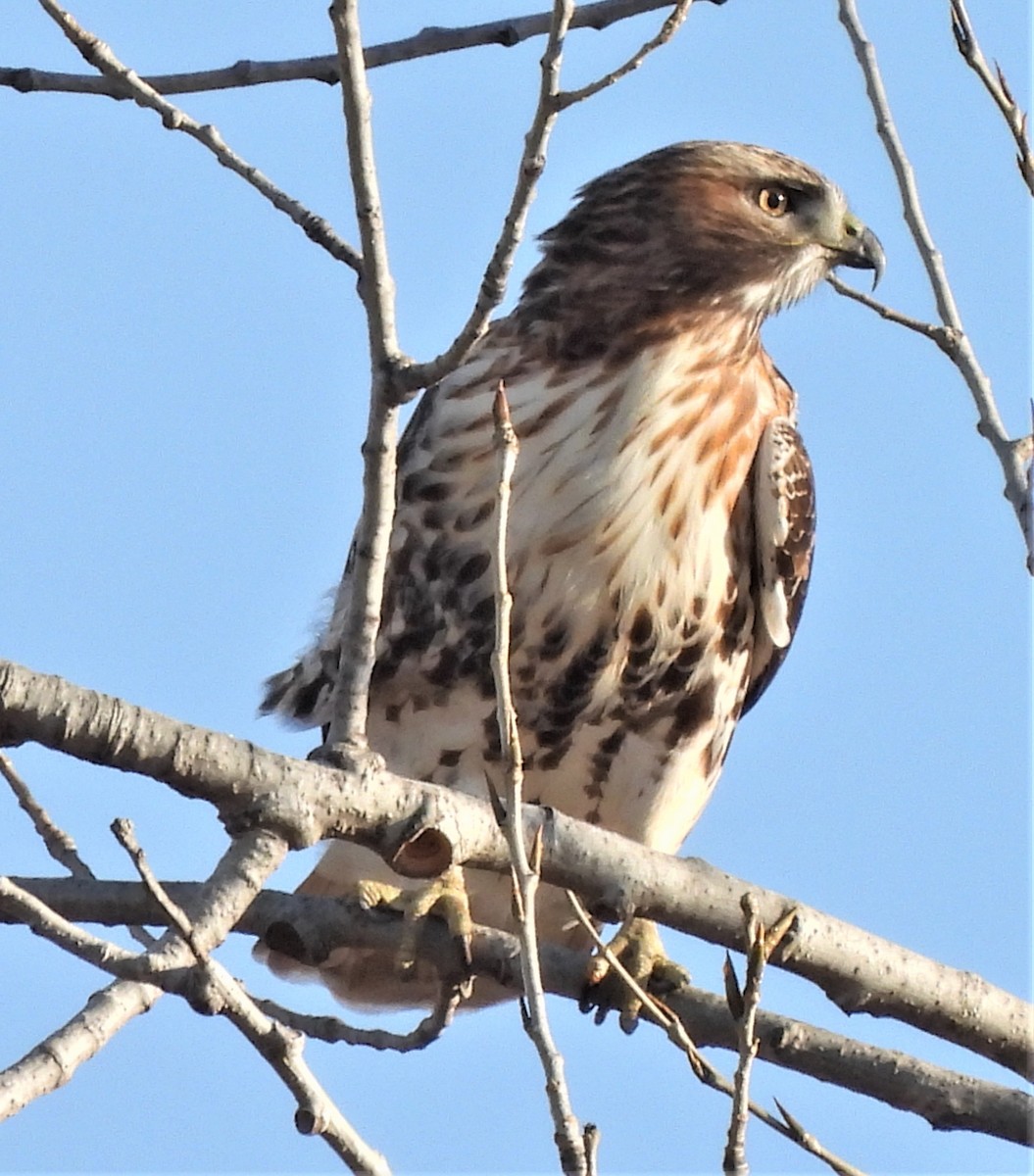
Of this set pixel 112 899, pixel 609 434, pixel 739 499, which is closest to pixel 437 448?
pixel 609 434

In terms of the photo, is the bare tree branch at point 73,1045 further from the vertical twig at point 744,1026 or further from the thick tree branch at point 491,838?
the vertical twig at point 744,1026

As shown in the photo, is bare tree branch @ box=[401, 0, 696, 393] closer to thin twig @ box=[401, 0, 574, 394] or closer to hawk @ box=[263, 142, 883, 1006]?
thin twig @ box=[401, 0, 574, 394]

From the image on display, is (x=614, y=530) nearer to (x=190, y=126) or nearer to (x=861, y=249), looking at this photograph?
(x=861, y=249)

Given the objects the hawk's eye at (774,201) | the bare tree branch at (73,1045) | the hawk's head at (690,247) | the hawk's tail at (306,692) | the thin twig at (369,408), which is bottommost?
the bare tree branch at (73,1045)

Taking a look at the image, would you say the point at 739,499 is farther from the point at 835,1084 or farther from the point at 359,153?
the point at 359,153

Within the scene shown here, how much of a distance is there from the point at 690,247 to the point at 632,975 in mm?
1773

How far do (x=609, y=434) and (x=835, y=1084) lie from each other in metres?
1.72

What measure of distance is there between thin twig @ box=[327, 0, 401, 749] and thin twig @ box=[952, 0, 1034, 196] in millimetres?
1019

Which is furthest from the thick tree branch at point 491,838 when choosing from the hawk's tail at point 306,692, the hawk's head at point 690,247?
the hawk's head at point 690,247

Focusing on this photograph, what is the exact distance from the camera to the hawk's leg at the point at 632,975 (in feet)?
13.7

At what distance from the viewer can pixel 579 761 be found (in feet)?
15.9

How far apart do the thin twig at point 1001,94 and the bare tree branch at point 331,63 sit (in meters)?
0.82

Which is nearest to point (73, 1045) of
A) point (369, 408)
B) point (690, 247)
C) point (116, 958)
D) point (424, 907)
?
point (116, 958)

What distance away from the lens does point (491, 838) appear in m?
3.23
